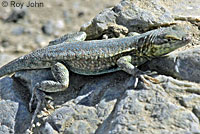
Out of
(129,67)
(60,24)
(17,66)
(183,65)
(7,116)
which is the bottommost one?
(60,24)

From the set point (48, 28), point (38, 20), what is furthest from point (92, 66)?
point (38, 20)

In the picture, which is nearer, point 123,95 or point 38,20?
point 123,95

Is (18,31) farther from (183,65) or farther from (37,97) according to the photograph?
(183,65)

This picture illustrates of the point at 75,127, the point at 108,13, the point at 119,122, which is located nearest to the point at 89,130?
the point at 75,127

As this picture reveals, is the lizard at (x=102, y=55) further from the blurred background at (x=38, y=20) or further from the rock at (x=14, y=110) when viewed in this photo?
the blurred background at (x=38, y=20)

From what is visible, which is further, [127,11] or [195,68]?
[127,11]

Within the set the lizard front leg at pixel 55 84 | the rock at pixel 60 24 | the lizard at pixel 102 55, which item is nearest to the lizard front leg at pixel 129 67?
the lizard at pixel 102 55

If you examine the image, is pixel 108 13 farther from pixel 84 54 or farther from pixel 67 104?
pixel 67 104
